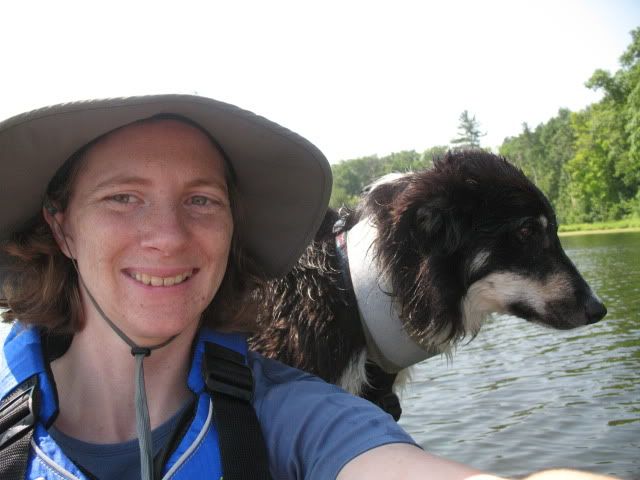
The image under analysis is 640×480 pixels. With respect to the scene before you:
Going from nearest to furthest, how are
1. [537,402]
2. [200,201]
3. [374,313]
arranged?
[200,201], [374,313], [537,402]

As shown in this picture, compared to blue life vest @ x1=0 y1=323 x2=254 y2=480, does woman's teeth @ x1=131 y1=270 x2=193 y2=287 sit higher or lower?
higher

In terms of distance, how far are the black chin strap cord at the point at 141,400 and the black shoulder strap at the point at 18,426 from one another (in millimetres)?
336

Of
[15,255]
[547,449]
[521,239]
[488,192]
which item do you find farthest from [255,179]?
[547,449]

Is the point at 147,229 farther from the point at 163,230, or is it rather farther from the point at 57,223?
the point at 57,223

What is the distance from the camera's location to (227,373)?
89.7 inches

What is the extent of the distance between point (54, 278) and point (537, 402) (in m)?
6.46

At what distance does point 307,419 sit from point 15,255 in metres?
1.52

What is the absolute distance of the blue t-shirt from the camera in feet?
6.30

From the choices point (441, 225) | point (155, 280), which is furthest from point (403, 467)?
point (441, 225)

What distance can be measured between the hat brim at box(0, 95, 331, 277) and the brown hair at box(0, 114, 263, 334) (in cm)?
5

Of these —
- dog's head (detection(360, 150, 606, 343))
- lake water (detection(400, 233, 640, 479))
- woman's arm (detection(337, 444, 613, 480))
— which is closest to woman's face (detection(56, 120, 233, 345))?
woman's arm (detection(337, 444, 613, 480))

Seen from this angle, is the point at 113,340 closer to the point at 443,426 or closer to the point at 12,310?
the point at 12,310

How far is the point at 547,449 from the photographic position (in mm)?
5969

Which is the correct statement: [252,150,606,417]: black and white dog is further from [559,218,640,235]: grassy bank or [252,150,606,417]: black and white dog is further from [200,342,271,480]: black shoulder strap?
[559,218,640,235]: grassy bank
